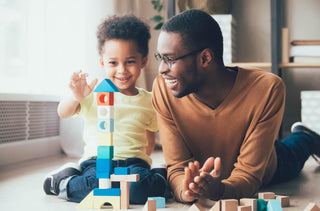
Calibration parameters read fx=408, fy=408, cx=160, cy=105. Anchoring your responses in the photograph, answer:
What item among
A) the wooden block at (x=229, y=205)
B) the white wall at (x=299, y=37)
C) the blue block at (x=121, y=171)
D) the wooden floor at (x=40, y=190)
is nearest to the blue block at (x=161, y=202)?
the wooden floor at (x=40, y=190)

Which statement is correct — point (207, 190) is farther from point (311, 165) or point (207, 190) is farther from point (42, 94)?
point (42, 94)

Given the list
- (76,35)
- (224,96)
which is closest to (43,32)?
(76,35)

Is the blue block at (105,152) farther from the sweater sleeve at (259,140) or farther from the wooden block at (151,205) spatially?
the sweater sleeve at (259,140)

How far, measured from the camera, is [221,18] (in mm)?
2688

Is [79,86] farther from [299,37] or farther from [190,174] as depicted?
[299,37]

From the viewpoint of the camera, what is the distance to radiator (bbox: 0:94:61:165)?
223cm

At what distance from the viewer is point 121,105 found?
1579 mm

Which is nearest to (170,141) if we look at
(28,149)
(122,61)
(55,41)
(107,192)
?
(107,192)

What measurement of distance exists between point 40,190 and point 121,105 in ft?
1.49

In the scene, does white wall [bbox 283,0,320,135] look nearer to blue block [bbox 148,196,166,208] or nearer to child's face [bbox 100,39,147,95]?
child's face [bbox 100,39,147,95]

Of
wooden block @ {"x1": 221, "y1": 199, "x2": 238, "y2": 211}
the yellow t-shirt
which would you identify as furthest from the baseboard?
wooden block @ {"x1": 221, "y1": 199, "x2": 238, "y2": 211}

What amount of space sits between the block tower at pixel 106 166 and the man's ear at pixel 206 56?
279 mm

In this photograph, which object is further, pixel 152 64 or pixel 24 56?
pixel 152 64

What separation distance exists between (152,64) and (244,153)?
2.18 m
